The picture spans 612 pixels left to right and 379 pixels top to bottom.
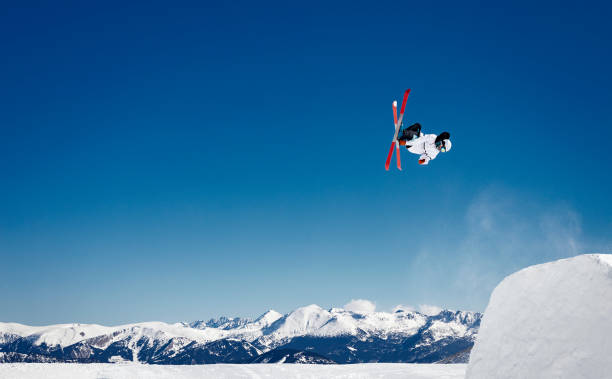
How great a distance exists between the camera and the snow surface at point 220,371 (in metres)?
21.2

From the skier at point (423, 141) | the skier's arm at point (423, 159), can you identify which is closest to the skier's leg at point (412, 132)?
the skier at point (423, 141)

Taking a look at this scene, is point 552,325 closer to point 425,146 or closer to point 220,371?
point 425,146

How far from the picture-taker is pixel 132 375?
22.3 m

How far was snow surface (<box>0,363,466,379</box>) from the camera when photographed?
21.2m

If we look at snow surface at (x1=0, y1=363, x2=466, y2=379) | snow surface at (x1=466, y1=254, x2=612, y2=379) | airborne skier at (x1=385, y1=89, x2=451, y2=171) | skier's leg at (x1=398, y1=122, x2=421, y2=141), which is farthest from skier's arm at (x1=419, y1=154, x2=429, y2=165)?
snow surface at (x1=0, y1=363, x2=466, y2=379)

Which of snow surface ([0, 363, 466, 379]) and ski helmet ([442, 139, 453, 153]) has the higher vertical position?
ski helmet ([442, 139, 453, 153])

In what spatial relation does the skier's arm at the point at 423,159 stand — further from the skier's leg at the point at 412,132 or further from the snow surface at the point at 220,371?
the snow surface at the point at 220,371

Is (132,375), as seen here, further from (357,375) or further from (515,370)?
(515,370)

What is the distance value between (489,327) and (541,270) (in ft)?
6.53

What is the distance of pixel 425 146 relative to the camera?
1994 cm

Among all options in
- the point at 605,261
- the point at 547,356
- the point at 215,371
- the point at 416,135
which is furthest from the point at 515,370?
the point at 215,371

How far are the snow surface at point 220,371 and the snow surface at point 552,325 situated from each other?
13.1 metres

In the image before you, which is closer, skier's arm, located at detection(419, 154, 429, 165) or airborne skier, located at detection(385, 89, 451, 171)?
airborne skier, located at detection(385, 89, 451, 171)

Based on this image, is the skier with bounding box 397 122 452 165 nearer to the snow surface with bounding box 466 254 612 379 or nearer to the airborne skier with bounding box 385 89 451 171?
the airborne skier with bounding box 385 89 451 171
